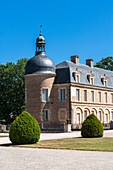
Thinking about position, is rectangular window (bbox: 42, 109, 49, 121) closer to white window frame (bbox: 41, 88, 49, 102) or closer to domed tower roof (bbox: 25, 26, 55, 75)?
white window frame (bbox: 41, 88, 49, 102)

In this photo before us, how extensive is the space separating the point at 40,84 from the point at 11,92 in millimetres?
15704

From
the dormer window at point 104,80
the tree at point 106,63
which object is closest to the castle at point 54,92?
the dormer window at point 104,80

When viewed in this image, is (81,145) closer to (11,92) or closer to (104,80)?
(104,80)

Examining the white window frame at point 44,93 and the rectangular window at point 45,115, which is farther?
the rectangular window at point 45,115

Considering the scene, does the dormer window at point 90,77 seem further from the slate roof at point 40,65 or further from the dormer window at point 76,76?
the slate roof at point 40,65

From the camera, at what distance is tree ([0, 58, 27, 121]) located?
58000 mm

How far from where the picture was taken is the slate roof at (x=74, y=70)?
44144mm

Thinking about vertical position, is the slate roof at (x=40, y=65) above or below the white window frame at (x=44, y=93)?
above

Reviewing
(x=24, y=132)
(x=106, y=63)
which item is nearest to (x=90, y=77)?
(x=106, y=63)

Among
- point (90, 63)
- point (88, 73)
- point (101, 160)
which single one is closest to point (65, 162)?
point (101, 160)

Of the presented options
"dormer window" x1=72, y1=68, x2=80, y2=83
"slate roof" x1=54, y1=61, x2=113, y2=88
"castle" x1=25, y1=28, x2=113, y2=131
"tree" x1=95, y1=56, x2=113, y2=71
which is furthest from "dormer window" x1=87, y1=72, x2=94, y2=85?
"tree" x1=95, y1=56, x2=113, y2=71

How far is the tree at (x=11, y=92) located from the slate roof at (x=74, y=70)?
13.6m

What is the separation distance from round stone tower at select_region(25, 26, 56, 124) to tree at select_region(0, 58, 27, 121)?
44.0 feet

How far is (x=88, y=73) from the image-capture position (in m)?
48.8
